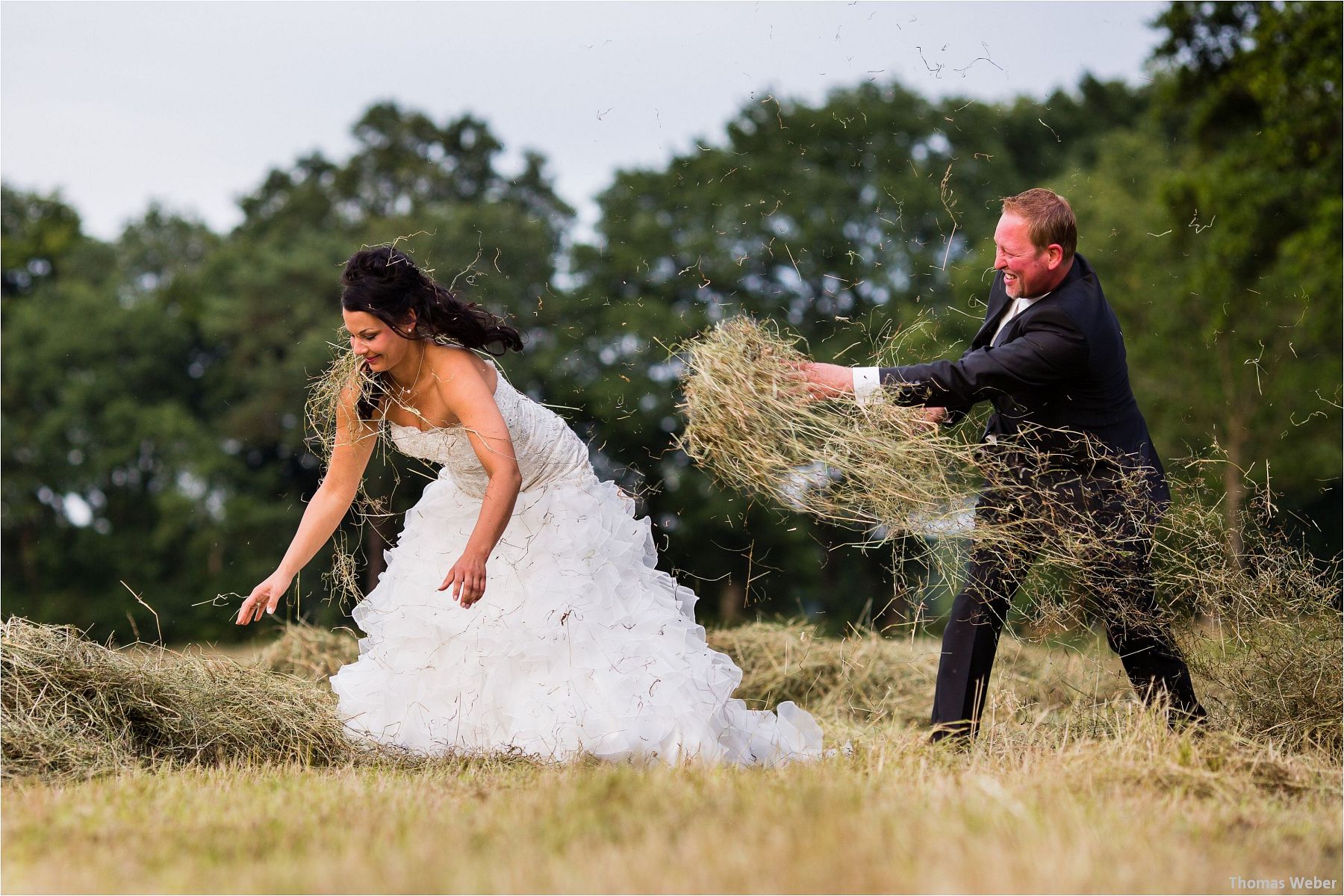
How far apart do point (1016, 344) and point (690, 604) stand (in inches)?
74.7

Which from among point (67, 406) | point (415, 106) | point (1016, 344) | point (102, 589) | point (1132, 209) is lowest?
point (102, 589)

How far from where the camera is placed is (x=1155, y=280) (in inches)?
879

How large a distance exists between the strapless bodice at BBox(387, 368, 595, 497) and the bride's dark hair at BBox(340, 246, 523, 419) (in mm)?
219

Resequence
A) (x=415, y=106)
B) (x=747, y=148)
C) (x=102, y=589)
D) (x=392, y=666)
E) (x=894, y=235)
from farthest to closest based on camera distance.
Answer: (x=415, y=106) < (x=102, y=589) < (x=747, y=148) < (x=894, y=235) < (x=392, y=666)

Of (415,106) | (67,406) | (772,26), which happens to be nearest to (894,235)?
(415,106)

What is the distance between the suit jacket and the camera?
188 inches

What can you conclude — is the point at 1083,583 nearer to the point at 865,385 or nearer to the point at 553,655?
the point at 865,385

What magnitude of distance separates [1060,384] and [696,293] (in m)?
17.0

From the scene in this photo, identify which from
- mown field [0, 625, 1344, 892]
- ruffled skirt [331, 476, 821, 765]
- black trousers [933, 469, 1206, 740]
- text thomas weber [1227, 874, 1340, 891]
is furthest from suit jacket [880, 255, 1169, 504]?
text thomas weber [1227, 874, 1340, 891]

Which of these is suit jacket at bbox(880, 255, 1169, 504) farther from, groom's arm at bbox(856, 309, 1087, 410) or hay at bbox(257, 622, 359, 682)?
hay at bbox(257, 622, 359, 682)

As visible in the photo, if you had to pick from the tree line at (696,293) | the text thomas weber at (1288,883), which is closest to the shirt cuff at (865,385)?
the text thomas weber at (1288,883)

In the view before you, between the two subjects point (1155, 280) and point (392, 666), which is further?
point (1155, 280)

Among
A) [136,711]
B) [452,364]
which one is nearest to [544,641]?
[452,364]

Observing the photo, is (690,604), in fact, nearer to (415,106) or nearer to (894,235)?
(894,235)
